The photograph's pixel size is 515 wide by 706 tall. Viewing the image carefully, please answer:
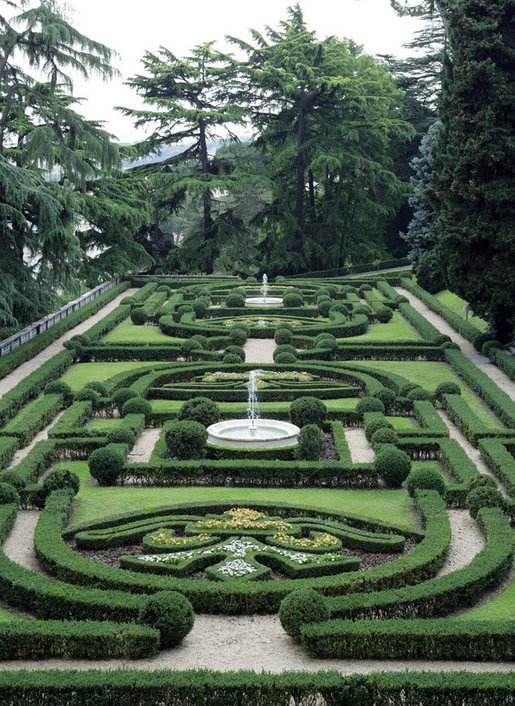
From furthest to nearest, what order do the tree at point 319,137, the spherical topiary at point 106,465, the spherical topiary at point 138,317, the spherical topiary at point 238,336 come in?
the tree at point 319,137 → the spherical topiary at point 138,317 → the spherical topiary at point 238,336 → the spherical topiary at point 106,465

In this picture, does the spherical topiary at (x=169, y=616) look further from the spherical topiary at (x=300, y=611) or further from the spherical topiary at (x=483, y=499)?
the spherical topiary at (x=483, y=499)

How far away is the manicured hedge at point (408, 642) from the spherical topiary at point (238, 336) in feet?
64.9

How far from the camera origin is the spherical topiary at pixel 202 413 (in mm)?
18953

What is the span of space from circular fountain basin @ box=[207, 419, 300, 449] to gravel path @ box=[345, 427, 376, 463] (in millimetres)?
1238

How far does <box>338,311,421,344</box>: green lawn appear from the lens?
1228 inches

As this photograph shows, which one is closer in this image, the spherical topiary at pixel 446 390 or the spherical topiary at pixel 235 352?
the spherical topiary at pixel 446 390

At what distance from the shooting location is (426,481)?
50.1ft

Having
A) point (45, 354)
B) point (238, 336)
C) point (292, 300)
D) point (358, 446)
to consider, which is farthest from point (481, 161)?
point (45, 354)

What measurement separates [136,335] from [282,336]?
6.08 m

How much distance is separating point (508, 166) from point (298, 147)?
85.9 ft

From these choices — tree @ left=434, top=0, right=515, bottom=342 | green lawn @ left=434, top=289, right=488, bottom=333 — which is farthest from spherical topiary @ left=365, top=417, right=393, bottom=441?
green lawn @ left=434, top=289, right=488, bottom=333

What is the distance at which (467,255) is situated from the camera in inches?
1073

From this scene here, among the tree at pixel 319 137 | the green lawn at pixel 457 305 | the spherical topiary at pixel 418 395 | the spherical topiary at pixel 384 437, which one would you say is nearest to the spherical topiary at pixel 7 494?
the spherical topiary at pixel 384 437

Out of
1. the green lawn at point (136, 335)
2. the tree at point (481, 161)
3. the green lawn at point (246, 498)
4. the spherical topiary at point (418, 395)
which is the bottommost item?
the green lawn at point (136, 335)
